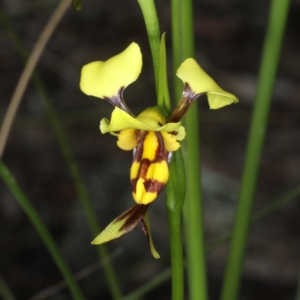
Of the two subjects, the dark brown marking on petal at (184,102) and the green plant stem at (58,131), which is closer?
the dark brown marking on petal at (184,102)

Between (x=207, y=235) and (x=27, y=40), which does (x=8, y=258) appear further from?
(x=27, y=40)

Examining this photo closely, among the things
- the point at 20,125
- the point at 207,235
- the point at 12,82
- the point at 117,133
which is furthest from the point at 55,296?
the point at 117,133

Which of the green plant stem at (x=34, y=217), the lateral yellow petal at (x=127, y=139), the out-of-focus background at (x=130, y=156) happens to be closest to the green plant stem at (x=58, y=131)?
the green plant stem at (x=34, y=217)

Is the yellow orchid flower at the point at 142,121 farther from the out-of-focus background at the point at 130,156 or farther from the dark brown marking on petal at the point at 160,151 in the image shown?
the out-of-focus background at the point at 130,156

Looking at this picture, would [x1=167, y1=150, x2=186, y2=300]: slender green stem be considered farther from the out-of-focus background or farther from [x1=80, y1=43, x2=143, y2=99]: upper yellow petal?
the out-of-focus background

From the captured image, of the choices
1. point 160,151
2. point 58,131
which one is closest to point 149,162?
point 160,151
